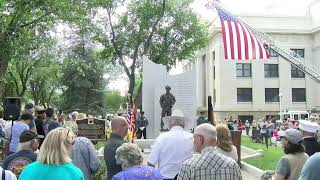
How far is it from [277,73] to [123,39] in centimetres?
2400

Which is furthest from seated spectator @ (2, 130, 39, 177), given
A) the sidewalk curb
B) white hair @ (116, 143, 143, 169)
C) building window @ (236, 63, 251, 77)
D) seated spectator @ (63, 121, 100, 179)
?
building window @ (236, 63, 251, 77)

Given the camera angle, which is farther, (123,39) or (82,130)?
(123,39)

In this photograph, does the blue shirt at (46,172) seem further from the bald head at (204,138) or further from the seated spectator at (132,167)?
the bald head at (204,138)

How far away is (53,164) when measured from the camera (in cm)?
418

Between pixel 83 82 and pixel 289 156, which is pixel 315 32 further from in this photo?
pixel 289 156

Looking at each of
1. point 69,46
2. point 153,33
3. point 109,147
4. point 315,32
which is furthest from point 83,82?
point 109,147

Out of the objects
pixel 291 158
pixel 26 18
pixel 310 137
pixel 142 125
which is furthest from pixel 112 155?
pixel 142 125

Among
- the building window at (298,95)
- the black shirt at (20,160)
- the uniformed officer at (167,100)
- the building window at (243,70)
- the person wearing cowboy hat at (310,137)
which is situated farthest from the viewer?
the building window at (298,95)

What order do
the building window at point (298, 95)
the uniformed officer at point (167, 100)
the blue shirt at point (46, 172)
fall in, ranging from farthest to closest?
the building window at point (298, 95)
the uniformed officer at point (167, 100)
the blue shirt at point (46, 172)

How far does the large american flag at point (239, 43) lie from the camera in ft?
54.0

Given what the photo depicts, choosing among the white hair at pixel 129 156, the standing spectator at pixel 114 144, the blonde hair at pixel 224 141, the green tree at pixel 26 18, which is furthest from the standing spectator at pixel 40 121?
the green tree at pixel 26 18

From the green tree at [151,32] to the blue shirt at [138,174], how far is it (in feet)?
131

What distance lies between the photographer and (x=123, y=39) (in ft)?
147

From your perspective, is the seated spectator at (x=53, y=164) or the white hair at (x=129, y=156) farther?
the white hair at (x=129, y=156)
